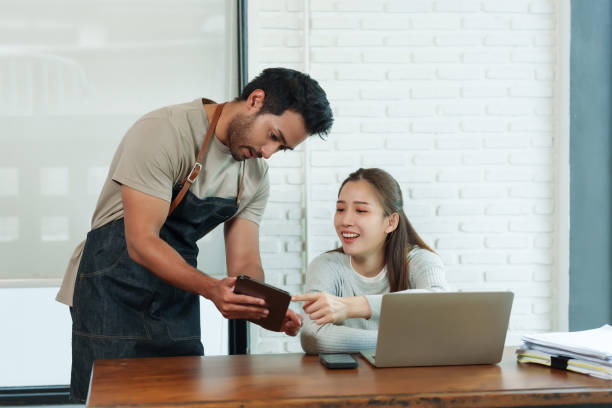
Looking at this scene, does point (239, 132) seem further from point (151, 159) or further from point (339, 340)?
point (339, 340)

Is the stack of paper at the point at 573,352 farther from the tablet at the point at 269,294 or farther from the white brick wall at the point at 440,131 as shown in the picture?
the white brick wall at the point at 440,131

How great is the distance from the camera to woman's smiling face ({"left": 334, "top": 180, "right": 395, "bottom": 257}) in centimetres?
251

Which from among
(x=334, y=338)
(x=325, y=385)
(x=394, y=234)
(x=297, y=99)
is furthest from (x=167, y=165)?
(x=394, y=234)

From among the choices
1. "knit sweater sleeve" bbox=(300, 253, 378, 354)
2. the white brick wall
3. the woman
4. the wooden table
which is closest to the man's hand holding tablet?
the wooden table

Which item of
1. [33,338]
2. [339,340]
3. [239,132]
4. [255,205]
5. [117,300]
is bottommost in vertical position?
[33,338]

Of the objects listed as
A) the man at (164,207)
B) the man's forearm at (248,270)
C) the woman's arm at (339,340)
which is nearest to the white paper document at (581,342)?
the woman's arm at (339,340)

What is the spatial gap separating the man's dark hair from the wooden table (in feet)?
2.43

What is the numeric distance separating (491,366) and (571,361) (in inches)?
7.8

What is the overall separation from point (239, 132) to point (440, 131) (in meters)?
1.40

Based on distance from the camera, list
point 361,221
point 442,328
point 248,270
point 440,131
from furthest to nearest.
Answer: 1. point 440,131
2. point 361,221
3. point 248,270
4. point 442,328

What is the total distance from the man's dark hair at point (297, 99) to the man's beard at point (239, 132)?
0.20ft

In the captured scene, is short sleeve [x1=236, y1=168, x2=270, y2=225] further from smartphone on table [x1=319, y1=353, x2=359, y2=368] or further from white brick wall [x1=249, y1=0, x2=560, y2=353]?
smartphone on table [x1=319, y1=353, x2=359, y2=368]

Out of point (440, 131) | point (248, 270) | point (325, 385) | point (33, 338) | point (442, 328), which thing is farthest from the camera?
point (440, 131)

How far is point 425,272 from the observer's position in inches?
94.7
